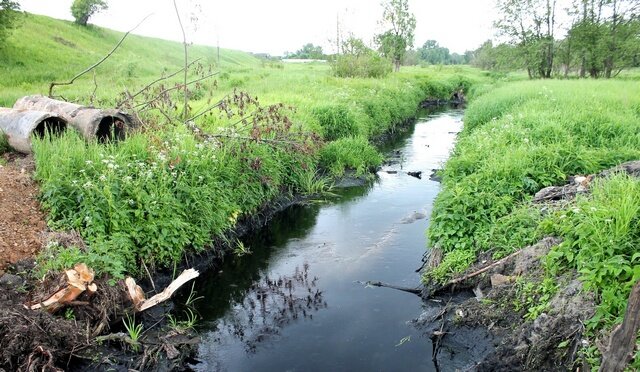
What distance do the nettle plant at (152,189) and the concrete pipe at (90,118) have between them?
1.26ft

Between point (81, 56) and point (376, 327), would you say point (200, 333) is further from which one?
point (81, 56)

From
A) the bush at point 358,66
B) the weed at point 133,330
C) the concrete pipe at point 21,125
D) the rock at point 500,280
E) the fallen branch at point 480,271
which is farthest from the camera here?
the bush at point 358,66

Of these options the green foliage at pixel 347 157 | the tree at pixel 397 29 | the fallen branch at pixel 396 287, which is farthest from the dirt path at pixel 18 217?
the tree at pixel 397 29

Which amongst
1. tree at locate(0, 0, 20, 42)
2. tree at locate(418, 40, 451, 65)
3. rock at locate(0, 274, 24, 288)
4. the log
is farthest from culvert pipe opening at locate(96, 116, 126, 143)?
tree at locate(418, 40, 451, 65)

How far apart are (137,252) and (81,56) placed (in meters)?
30.0

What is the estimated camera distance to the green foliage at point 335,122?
14.1 metres

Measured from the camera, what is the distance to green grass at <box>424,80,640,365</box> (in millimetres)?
4160

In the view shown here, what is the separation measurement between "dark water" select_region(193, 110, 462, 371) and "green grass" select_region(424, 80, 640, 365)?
106 cm

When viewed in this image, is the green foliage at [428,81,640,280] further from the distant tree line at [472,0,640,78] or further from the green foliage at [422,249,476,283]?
the distant tree line at [472,0,640,78]

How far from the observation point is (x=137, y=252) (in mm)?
6348

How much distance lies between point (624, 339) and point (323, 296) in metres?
4.16

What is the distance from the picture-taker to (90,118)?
839cm

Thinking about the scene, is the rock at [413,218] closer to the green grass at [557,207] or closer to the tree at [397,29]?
the green grass at [557,207]

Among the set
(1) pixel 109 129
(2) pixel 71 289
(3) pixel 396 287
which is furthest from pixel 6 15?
(3) pixel 396 287
